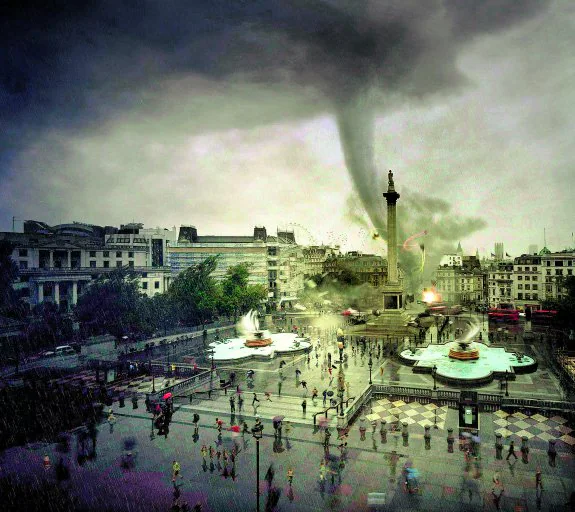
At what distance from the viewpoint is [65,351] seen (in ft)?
139

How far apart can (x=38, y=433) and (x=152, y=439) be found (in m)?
6.29

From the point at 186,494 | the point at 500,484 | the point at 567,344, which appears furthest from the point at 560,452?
the point at 567,344

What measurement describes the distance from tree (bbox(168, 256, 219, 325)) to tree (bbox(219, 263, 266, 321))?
1.60m

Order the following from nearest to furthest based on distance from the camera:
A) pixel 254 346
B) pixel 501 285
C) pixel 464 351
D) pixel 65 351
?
pixel 464 351 → pixel 65 351 → pixel 254 346 → pixel 501 285

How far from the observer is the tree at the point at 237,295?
65.4m

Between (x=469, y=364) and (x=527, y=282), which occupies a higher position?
(x=527, y=282)

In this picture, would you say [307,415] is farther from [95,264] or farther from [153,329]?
[95,264]

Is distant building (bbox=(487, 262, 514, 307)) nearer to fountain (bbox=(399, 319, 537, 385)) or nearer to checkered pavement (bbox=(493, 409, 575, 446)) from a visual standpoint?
fountain (bbox=(399, 319, 537, 385))

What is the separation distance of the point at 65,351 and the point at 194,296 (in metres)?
21.4

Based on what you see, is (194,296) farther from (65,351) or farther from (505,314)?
(505,314)

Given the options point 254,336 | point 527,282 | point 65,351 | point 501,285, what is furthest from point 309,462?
point 501,285

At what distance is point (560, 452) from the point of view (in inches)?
782

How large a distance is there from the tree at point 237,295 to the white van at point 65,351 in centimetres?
2441

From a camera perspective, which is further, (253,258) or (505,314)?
(253,258)
